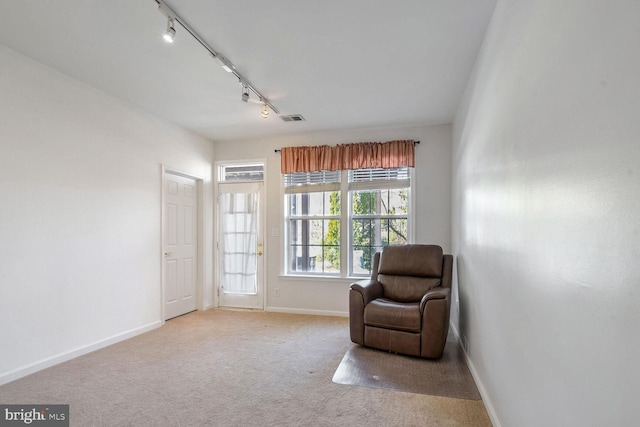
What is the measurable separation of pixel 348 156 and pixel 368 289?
1905mm

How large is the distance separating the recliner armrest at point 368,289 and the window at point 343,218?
3.14 feet

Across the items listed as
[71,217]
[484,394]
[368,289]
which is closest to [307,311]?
[368,289]

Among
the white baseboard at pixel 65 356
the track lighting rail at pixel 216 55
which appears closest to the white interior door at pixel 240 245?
the white baseboard at pixel 65 356

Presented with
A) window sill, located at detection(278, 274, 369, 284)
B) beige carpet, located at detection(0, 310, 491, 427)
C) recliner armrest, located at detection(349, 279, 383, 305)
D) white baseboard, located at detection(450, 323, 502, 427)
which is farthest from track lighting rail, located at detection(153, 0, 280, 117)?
white baseboard, located at detection(450, 323, 502, 427)

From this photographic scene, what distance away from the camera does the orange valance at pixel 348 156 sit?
4.30 metres

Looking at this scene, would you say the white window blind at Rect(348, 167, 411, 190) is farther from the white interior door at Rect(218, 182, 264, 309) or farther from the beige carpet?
the beige carpet

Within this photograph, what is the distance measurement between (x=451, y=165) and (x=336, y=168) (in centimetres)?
148

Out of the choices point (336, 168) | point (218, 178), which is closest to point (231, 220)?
point (218, 178)

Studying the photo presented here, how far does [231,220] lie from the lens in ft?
16.5

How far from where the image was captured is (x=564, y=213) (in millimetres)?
1090

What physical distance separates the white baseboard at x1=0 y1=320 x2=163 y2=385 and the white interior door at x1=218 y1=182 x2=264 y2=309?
1.32 m

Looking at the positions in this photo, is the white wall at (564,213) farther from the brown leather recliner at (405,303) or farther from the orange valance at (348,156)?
the orange valance at (348,156)

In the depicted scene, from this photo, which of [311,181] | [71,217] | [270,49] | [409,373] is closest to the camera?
[270,49]

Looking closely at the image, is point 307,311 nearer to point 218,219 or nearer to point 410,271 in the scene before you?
point 410,271
